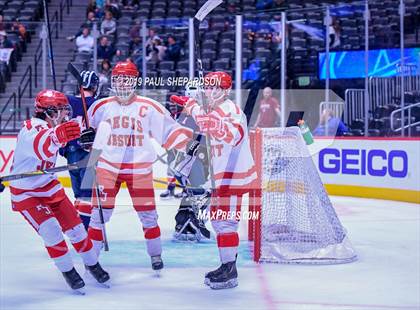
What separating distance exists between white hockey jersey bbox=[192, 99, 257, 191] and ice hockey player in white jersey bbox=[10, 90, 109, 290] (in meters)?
0.89

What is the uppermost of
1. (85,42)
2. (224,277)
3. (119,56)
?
(85,42)

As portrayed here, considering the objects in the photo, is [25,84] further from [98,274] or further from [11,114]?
[98,274]

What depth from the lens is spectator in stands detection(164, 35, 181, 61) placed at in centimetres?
1068

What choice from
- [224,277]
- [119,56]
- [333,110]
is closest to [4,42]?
[119,56]

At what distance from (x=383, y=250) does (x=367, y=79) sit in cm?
388

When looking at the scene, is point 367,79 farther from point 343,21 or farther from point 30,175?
point 30,175

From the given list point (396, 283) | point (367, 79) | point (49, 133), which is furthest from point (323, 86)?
point (49, 133)

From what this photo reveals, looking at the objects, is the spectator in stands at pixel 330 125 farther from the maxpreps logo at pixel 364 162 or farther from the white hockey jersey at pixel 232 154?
the white hockey jersey at pixel 232 154

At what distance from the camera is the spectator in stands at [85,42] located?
1097 cm

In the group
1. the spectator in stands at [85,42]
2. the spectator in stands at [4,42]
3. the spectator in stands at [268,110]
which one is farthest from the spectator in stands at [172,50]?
the spectator in stands at [4,42]

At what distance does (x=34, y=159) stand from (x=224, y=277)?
4.32ft

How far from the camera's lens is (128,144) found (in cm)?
487

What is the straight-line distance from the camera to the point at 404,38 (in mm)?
9703

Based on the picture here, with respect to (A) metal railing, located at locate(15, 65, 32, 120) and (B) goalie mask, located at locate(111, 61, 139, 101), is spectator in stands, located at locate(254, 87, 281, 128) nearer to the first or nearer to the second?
(A) metal railing, located at locate(15, 65, 32, 120)
